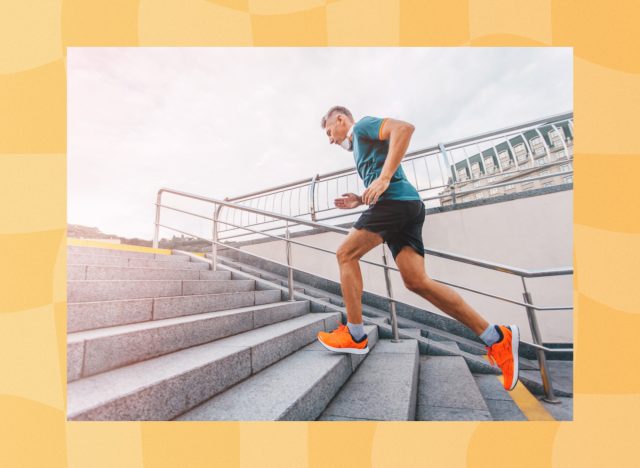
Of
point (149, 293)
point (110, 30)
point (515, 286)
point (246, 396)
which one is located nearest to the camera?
point (246, 396)

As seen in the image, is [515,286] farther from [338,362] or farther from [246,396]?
[246,396]

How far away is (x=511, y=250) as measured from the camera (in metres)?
3.11

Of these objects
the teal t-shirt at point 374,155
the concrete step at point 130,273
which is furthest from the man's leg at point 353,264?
the concrete step at point 130,273

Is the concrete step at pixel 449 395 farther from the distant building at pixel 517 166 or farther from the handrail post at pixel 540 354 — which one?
the distant building at pixel 517 166

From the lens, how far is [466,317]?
163 centimetres

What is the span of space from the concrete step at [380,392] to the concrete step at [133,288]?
1.43 meters

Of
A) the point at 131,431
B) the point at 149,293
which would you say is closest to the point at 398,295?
the point at 149,293

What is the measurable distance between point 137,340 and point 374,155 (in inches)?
59.9

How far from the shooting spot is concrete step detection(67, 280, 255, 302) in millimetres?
1559

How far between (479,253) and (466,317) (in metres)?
1.92

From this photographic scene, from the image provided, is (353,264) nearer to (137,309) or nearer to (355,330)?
(355,330)

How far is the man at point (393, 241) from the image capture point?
1.58 m

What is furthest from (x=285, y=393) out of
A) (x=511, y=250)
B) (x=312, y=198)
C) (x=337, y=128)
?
(x=312, y=198)

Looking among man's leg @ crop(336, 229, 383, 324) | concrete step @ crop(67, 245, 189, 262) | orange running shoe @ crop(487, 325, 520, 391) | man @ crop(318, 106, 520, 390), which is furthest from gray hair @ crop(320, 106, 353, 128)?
concrete step @ crop(67, 245, 189, 262)
